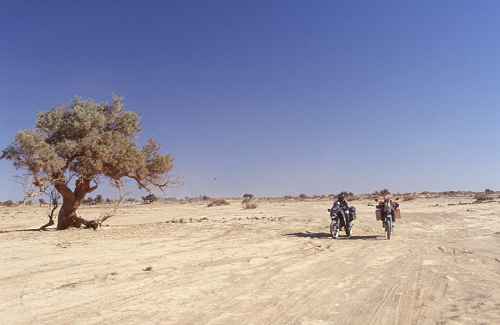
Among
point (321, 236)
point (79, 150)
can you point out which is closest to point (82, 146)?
point (79, 150)

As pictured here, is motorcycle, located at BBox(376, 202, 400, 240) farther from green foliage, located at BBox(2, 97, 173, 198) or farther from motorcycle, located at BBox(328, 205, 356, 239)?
green foliage, located at BBox(2, 97, 173, 198)

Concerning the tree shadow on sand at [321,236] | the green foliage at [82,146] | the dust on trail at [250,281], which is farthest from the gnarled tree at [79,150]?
the tree shadow on sand at [321,236]

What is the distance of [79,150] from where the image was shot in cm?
1936

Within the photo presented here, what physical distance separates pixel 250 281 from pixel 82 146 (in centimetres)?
1347

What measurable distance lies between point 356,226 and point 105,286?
614 inches

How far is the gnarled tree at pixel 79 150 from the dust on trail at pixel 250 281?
4291 millimetres

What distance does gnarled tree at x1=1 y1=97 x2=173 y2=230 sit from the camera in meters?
18.7

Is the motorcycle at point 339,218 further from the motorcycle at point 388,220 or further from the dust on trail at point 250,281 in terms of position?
the motorcycle at point 388,220

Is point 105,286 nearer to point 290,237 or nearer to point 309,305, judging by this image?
point 309,305

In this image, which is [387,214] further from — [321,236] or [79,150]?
[79,150]

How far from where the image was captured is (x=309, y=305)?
269 inches

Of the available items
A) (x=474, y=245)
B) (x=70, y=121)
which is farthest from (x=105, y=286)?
(x=70, y=121)

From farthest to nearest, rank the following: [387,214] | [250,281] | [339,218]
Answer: [339,218], [387,214], [250,281]

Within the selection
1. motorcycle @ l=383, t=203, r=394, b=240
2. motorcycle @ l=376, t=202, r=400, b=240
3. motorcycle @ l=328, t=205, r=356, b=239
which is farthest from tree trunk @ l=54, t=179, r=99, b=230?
motorcycle @ l=383, t=203, r=394, b=240
